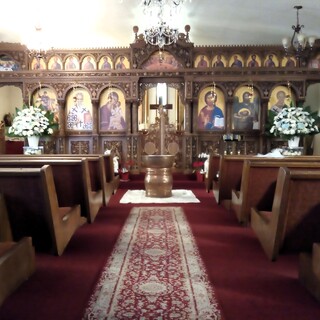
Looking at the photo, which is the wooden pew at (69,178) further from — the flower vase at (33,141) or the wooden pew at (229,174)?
the flower vase at (33,141)

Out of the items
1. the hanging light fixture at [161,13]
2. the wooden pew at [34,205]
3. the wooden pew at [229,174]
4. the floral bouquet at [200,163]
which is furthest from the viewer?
the floral bouquet at [200,163]

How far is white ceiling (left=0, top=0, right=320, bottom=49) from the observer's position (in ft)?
22.4

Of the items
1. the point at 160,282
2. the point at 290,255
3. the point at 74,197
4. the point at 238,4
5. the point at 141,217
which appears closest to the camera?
the point at 160,282

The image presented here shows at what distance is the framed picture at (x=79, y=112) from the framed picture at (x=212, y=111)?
9.42 ft

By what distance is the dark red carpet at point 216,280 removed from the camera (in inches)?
77.6

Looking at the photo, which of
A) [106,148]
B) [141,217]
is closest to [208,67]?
[106,148]

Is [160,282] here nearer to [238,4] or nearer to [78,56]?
[238,4]

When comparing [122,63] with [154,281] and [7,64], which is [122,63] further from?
[154,281]

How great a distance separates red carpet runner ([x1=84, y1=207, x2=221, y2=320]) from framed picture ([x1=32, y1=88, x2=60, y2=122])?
6.26 m

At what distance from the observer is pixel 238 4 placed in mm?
6785

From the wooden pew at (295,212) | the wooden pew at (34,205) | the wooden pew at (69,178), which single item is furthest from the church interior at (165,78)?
the wooden pew at (295,212)

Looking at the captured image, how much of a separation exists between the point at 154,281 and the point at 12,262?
93 centimetres

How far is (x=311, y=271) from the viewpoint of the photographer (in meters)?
2.18

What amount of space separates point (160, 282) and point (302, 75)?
7881 millimetres
